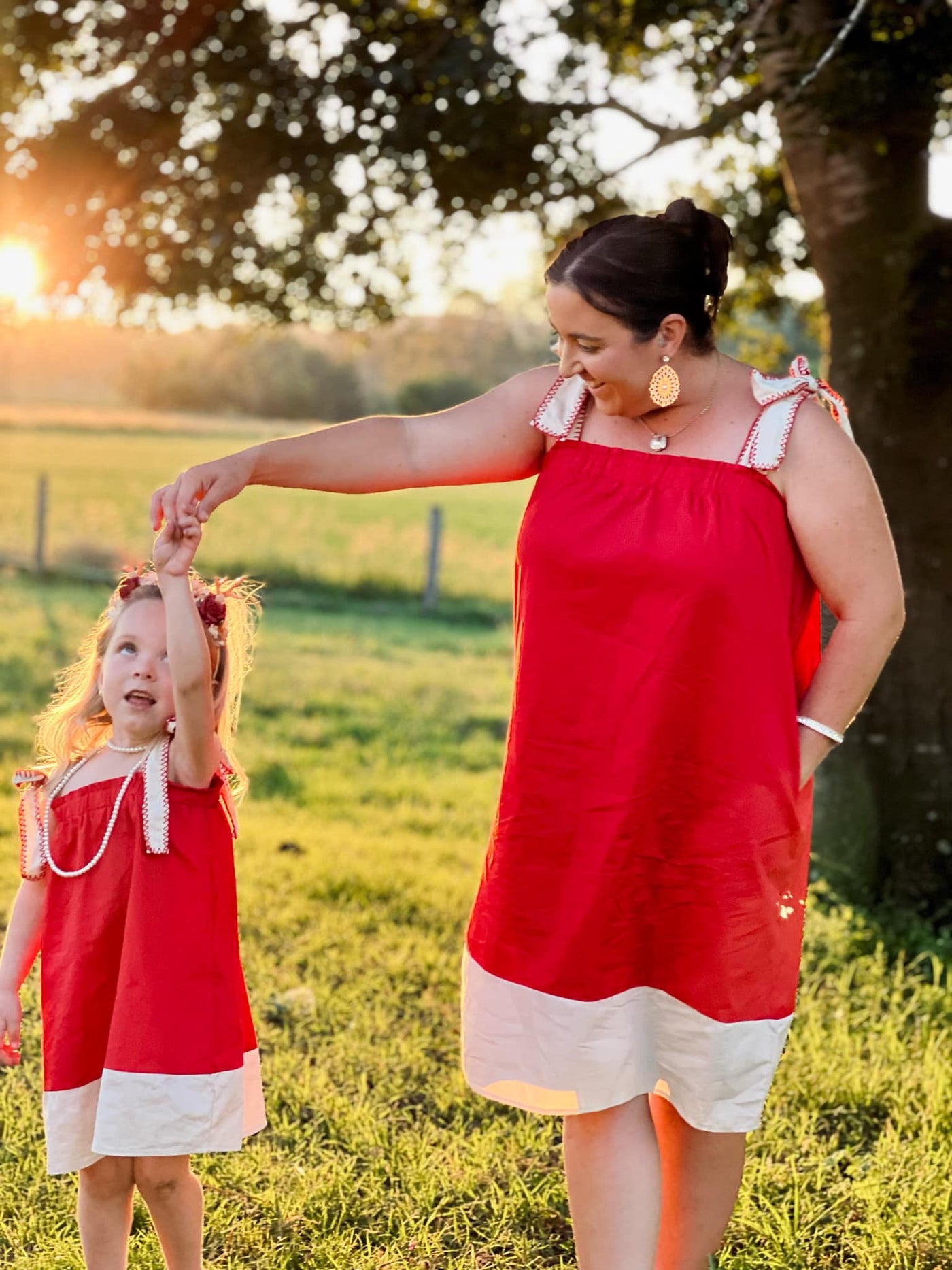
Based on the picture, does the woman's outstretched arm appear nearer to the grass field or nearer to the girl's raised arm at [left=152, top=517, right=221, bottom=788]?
the girl's raised arm at [left=152, top=517, right=221, bottom=788]

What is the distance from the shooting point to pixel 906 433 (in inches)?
204

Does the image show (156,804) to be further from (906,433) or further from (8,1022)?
(906,433)

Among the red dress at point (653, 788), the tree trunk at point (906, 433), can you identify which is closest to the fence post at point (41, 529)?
the tree trunk at point (906, 433)

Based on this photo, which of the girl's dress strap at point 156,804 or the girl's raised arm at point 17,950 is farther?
the girl's raised arm at point 17,950

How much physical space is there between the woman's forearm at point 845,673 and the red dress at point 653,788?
0.04 metres

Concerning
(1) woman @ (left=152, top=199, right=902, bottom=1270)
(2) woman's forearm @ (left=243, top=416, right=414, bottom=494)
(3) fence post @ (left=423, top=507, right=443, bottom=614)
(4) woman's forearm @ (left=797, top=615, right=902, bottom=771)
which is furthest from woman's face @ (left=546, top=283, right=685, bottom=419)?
(3) fence post @ (left=423, top=507, right=443, bottom=614)

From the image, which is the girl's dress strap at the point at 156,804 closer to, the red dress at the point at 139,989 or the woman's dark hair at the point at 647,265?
the red dress at the point at 139,989

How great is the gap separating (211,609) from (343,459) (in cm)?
36

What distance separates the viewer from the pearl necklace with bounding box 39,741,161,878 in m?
2.32

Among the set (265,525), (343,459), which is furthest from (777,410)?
(265,525)

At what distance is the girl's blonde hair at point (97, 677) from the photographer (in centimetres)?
250

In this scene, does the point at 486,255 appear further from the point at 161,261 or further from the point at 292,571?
the point at 292,571

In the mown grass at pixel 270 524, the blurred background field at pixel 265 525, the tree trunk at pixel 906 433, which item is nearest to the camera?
the tree trunk at pixel 906 433

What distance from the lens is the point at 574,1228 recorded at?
245 cm
